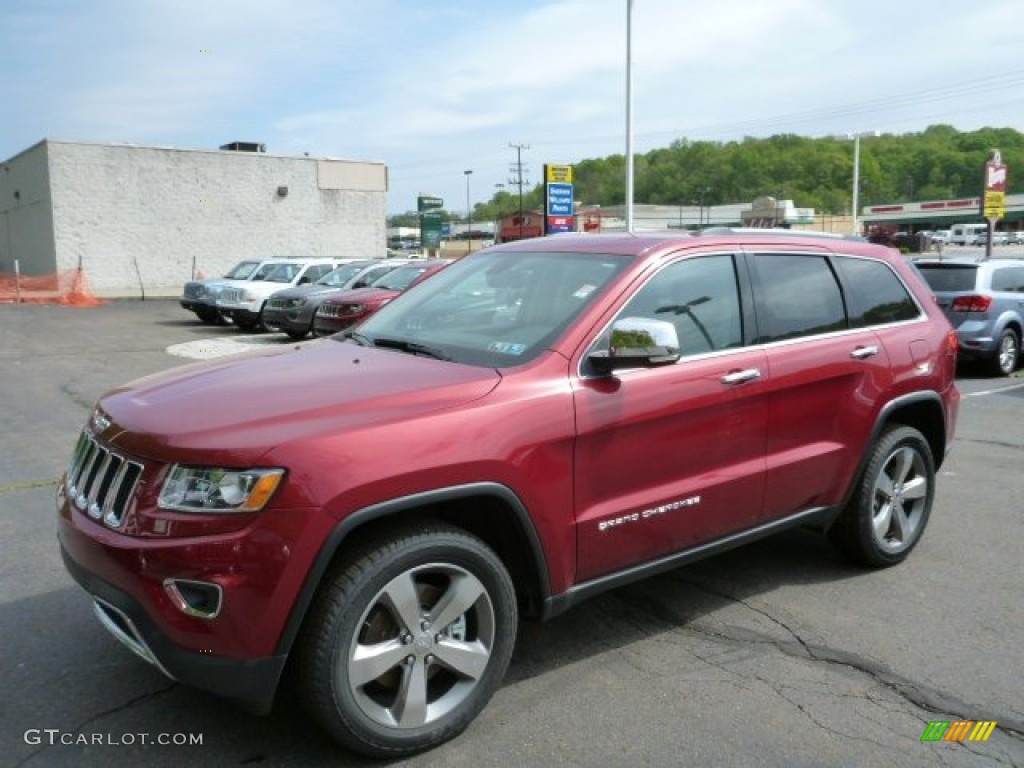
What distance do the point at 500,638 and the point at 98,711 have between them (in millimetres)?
1522

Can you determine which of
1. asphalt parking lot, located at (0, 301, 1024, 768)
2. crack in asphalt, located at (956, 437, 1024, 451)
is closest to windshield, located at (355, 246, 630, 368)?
asphalt parking lot, located at (0, 301, 1024, 768)

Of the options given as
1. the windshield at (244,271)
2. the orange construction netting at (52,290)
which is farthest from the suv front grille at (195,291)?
the orange construction netting at (52,290)

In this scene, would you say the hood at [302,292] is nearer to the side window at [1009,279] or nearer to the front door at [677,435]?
the side window at [1009,279]

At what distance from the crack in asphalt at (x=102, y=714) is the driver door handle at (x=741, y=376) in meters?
2.59

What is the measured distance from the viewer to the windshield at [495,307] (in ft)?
11.6

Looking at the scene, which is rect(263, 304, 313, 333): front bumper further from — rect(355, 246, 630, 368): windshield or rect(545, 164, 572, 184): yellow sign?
rect(355, 246, 630, 368): windshield

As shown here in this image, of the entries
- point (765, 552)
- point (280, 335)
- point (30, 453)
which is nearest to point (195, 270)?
point (280, 335)

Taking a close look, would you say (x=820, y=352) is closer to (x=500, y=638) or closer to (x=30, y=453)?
(x=500, y=638)

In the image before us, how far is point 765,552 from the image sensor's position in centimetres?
511

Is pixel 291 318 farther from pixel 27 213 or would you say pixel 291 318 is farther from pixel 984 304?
pixel 27 213

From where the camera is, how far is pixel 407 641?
9.62 ft

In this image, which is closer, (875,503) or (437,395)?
(437,395)

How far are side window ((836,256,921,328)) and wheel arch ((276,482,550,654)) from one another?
237 cm

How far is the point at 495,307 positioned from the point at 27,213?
3699 centimetres
